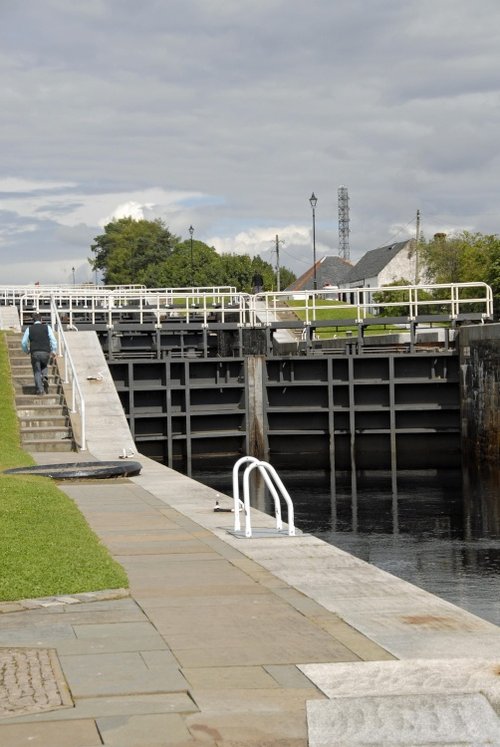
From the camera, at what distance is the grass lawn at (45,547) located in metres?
8.55

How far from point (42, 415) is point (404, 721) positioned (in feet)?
56.3

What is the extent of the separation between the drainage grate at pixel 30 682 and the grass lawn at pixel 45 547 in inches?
63.4

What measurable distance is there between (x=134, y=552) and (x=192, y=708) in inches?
189

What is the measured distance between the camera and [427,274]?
7938cm

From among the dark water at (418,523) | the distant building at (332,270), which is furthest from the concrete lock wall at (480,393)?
the distant building at (332,270)

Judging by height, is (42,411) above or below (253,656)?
above

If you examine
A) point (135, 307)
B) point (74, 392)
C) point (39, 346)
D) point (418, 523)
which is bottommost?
point (418, 523)

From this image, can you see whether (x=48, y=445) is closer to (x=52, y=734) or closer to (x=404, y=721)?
(x=52, y=734)

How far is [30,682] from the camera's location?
6.04 meters

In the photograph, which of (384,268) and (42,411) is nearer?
(42,411)

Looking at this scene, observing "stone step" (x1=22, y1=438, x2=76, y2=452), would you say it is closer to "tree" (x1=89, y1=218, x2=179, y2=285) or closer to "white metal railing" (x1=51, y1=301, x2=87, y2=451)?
"white metal railing" (x1=51, y1=301, x2=87, y2=451)

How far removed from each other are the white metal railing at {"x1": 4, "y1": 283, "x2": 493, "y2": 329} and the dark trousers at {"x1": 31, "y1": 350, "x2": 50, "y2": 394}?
18.8 ft

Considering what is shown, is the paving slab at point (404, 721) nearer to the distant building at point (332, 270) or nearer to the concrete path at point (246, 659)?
the concrete path at point (246, 659)

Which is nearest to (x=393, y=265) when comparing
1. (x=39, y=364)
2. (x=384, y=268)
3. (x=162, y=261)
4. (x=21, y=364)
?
(x=384, y=268)
